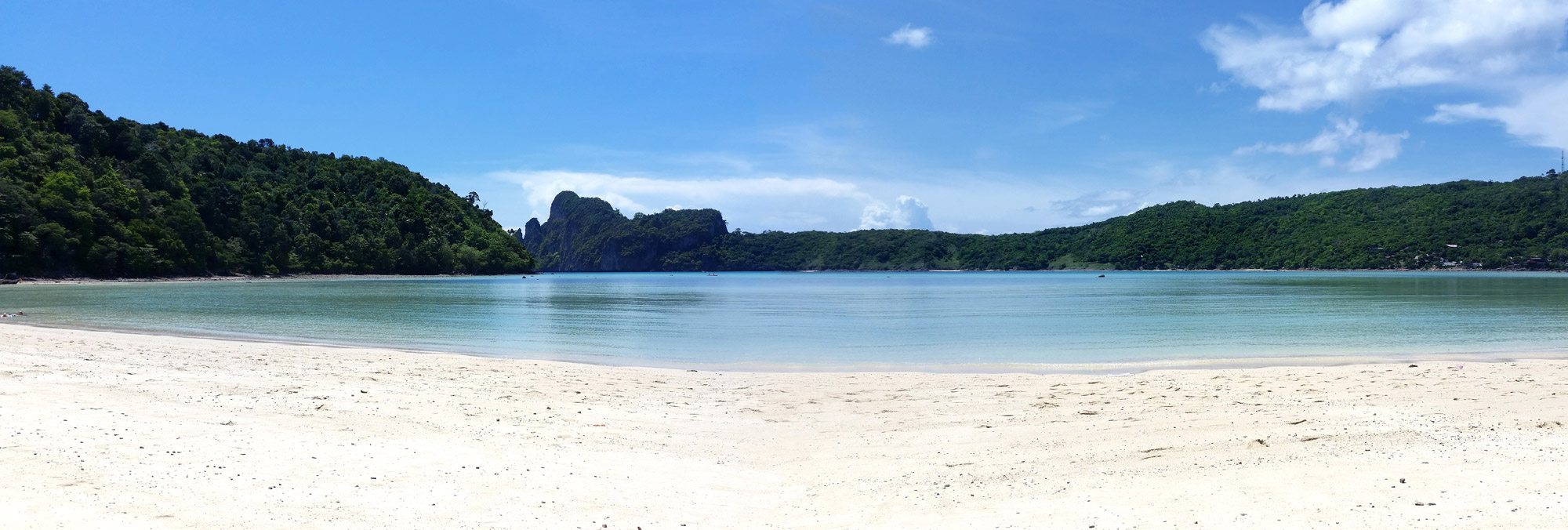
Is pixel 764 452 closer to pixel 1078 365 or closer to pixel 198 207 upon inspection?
pixel 1078 365

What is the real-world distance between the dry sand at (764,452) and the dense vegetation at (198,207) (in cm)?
8327

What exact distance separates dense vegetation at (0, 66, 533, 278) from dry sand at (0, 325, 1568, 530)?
83.3 metres

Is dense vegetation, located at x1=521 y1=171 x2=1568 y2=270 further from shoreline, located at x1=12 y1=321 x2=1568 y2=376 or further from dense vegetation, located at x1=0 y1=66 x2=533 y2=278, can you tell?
shoreline, located at x1=12 y1=321 x2=1568 y2=376

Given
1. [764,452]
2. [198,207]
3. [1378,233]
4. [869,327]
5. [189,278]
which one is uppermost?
[198,207]

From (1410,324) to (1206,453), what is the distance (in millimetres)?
24830

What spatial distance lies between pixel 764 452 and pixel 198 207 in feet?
386

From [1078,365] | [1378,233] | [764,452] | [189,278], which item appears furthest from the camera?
[1378,233]

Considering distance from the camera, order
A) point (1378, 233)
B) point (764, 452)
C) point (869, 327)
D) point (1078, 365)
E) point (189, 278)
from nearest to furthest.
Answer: point (764, 452) < point (1078, 365) < point (869, 327) < point (189, 278) < point (1378, 233)

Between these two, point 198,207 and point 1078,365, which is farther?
point 198,207

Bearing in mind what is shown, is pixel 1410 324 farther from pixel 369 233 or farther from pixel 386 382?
pixel 369 233

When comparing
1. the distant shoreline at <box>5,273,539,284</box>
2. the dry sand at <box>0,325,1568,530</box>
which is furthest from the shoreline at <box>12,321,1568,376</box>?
the distant shoreline at <box>5,273,539,284</box>

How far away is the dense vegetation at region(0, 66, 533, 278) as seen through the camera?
75.4m

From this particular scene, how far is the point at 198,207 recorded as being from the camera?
100 meters

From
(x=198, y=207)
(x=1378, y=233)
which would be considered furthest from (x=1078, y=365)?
(x=1378, y=233)
